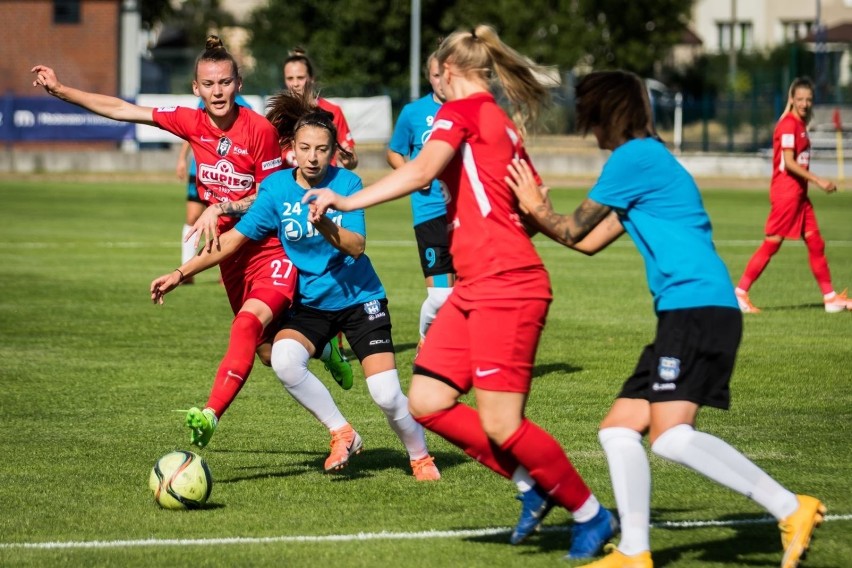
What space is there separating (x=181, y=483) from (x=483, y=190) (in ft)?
6.79

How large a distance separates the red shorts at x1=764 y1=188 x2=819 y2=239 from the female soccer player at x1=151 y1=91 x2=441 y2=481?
7.61m

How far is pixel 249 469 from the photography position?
6.98 metres

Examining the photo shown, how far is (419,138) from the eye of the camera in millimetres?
10195

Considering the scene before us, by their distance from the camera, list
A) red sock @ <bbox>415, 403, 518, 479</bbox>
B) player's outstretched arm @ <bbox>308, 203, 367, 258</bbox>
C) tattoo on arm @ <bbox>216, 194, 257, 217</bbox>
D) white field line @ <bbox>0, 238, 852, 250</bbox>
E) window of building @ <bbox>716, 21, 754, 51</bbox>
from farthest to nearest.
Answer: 1. window of building @ <bbox>716, 21, 754, 51</bbox>
2. white field line @ <bbox>0, 238, 852, 250</bbox>
3. tattoo on arm @ <bbox>216, 194, 257, 217</bbox>
4. player's outstretched arm @ <bbox>308, 203, 367, 258</bbox>
5. red sock @ <bbox>415, 403, 518, 479</bbox>

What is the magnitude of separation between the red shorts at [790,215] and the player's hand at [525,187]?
29.1ft

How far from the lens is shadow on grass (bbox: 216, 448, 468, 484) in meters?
6.85

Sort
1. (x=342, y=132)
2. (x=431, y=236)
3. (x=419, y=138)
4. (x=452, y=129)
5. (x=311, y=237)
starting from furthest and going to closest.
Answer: (x=342, y=132), (x=419, y=138), (x=431, y=236), (x=311, y=237), (x=452, y=129)

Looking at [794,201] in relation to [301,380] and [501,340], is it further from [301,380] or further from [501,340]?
[501,340]

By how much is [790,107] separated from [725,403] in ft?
29.6

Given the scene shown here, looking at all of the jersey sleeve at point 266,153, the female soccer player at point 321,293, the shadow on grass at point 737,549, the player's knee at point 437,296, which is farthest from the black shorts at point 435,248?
the shadow on grass at point 737,549

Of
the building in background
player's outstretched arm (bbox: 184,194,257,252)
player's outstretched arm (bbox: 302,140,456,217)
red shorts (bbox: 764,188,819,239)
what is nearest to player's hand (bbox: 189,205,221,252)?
player's outstretched arm (bbox: 184,194,257,252)

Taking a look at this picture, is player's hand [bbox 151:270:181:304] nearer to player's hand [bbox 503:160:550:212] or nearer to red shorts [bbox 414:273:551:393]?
red shorts [bbox 414:273:551:393]

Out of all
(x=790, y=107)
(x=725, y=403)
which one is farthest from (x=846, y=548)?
(x=790, y=107)

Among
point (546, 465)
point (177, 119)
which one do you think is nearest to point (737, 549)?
point (546, 465)
